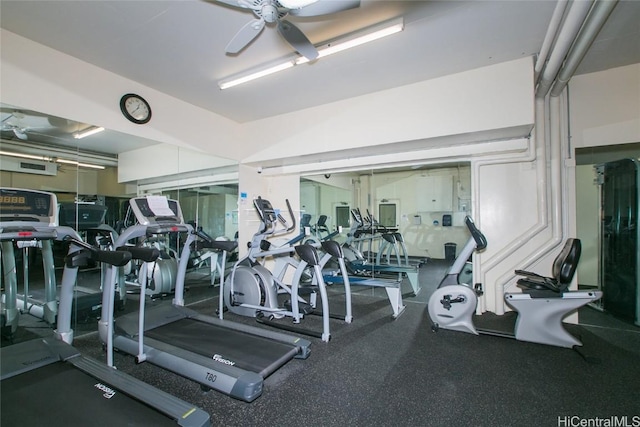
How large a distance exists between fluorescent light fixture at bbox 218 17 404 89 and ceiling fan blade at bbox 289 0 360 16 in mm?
708

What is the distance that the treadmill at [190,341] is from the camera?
6.56 feet

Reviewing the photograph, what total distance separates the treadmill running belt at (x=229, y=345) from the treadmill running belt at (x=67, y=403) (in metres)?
0.69

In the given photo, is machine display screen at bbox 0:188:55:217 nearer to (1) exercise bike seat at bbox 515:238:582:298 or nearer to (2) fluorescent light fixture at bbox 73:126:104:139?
(2) fluorescent light fixture at bbox 73:126:104:139

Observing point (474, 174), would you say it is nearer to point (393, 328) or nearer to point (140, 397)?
point (393, 328)

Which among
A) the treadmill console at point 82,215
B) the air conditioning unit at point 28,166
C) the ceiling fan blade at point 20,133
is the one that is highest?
the ceiling fan blade at point 20,133

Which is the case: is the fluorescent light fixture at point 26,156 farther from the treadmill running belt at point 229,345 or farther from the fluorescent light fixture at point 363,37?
the fluorescent light fixture at point 363,37

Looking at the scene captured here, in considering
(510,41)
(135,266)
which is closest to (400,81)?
(510,41)

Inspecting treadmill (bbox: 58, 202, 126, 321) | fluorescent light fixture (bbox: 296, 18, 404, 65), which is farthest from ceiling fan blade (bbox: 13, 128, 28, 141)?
fluorescent light fixture (bbox: 296, 18, 404, 65)

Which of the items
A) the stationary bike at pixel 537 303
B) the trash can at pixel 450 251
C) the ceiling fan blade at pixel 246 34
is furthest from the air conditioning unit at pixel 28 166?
the trash can at pixel 450 251

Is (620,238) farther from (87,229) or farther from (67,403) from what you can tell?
(87,229)

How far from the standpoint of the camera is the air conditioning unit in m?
2.53

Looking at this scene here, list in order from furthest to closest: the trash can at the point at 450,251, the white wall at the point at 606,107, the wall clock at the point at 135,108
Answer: the trash can at the point at 450,251 < the wall clock at the point at 135,108 < the white wall at the point at 606,107

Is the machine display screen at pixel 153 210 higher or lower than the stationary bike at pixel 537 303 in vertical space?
higher

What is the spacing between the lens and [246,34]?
2.17m
